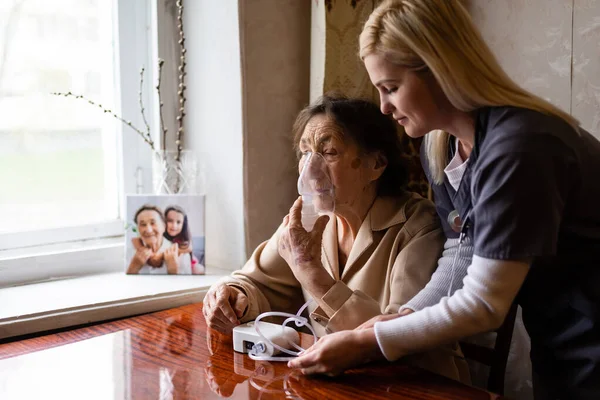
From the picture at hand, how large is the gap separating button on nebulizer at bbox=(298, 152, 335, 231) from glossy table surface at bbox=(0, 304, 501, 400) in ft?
1.06

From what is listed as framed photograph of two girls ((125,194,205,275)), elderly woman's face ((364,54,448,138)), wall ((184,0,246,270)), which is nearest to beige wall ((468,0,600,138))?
elderly woman's face ((364,54,448,138))

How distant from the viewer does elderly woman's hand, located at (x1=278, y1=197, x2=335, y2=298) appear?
1594 millimetres

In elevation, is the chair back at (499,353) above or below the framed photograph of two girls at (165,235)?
below

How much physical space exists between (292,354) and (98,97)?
1240 millimetres

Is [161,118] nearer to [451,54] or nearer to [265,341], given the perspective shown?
[265,341]

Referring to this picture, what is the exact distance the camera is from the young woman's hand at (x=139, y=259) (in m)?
2.19

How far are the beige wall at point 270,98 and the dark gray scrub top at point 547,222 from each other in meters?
0.88

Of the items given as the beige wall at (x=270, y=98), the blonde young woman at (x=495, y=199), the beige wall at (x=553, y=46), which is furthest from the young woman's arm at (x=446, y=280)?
the beige wall at (x=270, y=98)

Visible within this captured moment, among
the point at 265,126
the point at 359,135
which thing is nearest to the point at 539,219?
the point at 359,135

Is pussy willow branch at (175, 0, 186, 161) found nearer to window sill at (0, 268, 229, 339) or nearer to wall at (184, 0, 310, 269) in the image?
wall at (184, 0, 310, 269)

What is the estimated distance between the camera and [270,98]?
217 cm

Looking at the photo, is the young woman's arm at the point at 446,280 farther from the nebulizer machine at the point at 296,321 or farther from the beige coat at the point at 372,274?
the nebulizer machine at the point at 296,321

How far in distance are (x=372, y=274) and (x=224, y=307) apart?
0.37 meters

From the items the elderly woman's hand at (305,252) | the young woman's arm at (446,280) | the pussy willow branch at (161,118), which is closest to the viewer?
the young woman's arm at (446,280)
